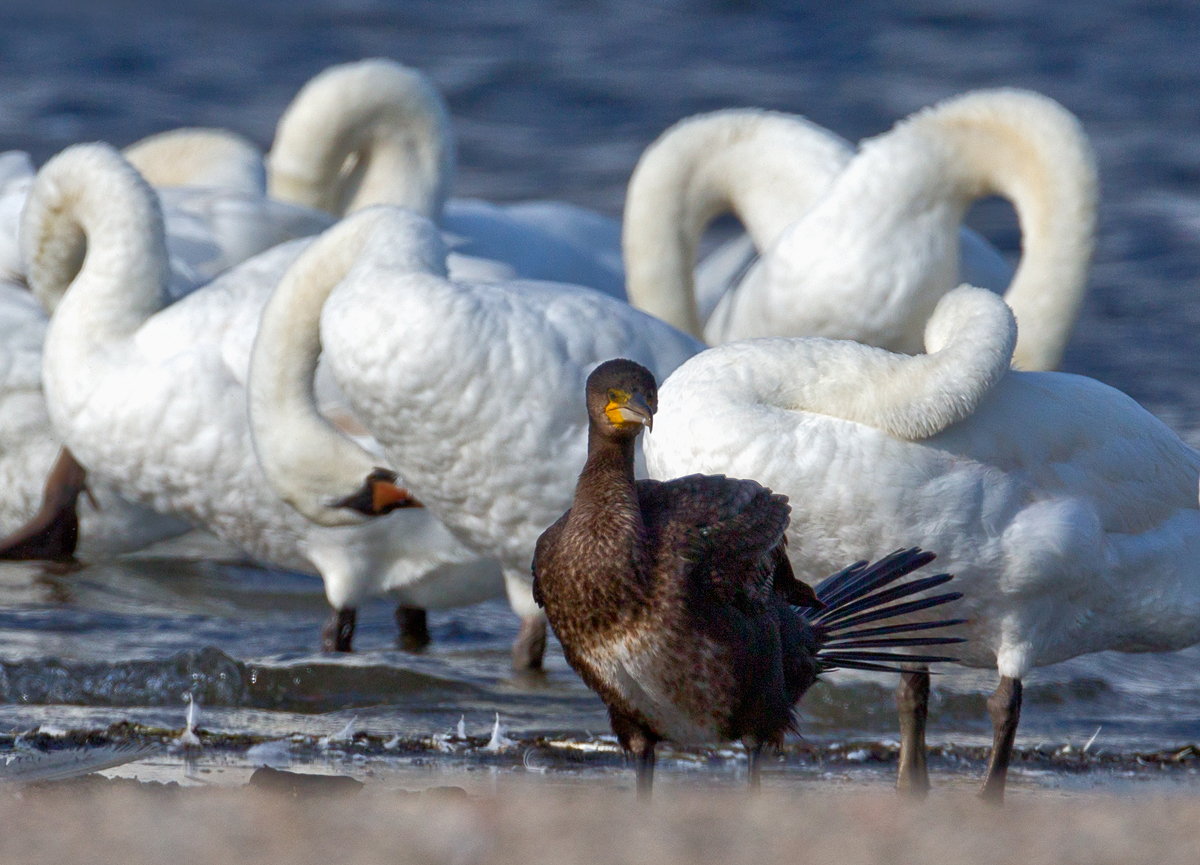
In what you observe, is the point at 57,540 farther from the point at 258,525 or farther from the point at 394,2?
the point at 394,2

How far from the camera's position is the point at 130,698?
5.04 metres

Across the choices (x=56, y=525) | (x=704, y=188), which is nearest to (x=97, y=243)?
(x=56, y=525)

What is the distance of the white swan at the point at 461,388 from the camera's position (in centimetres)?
500

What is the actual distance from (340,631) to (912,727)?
2057 mm

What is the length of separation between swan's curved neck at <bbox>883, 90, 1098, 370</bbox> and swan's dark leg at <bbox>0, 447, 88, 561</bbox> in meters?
3.07

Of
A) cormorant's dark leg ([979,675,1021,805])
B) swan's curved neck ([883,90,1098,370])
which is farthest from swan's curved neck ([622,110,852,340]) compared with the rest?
cormorant's dark leg ([979,675,1021,805])

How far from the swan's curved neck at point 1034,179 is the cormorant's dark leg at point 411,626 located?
6.91 ft

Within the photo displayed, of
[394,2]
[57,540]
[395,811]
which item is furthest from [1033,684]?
[394,2]

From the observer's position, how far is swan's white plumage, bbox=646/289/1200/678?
13.7 feet

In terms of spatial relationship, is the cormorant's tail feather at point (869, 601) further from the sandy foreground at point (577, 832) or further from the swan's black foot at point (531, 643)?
the swan's black foot at point (531, 643)

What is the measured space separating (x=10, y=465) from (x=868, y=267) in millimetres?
3178

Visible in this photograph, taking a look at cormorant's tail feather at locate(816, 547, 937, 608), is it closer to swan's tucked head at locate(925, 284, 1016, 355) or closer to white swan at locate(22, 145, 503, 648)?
swan's tucked head at locate(925, 284, 1016, 355)

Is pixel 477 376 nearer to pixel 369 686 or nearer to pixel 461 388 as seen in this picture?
pixel 461 388

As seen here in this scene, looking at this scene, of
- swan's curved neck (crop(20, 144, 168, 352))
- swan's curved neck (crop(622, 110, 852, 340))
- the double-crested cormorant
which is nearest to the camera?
the double-crested cormorant
